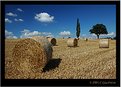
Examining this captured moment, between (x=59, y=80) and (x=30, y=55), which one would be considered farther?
(x=30, y=55)

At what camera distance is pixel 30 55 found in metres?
8.34

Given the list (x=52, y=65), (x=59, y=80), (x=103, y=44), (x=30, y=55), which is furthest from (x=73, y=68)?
(x=103, y=44)

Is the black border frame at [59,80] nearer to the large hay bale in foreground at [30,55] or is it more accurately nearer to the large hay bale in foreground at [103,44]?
the large hay bale in foreground at [30,55]

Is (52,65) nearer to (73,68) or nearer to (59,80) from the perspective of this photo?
(73,68)

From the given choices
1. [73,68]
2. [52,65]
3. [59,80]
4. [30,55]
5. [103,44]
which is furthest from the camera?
[103,44]

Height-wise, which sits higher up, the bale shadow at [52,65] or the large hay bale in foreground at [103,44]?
the large hay bale in foreground at [103,44]

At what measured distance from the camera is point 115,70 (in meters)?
8.02

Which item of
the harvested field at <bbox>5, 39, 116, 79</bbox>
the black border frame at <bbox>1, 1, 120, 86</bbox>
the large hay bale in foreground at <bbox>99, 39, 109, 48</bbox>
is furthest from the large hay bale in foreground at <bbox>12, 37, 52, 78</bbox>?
the large hay bale in foreground at <bbox>99, 39, 109, 48</bbox>

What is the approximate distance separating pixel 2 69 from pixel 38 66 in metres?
1.03

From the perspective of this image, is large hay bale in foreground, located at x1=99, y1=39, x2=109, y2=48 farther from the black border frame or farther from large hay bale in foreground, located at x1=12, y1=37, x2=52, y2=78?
the black border frame

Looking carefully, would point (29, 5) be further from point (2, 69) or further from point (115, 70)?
point (115, 70)

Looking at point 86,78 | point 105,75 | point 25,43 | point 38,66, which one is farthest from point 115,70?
point 25,43

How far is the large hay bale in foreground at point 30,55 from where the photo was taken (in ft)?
26.9

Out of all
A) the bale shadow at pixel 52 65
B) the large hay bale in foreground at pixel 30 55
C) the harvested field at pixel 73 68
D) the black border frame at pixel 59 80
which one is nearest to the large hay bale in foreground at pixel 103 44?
the harvested field at pixel 73 68
